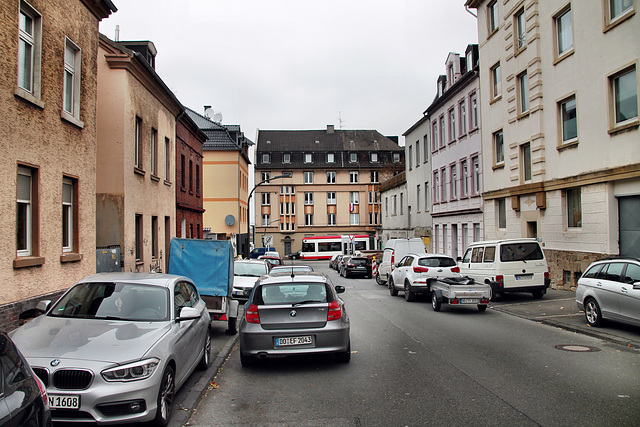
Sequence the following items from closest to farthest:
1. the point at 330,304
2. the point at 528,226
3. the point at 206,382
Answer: the point at 206,382 → the point at 330,304 → the point at 528,226

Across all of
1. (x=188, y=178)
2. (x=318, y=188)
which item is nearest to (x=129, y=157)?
(x=188, y=178)

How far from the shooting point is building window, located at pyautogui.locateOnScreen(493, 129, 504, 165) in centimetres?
2566

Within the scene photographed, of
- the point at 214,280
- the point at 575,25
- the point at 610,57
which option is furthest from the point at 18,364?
the point at 575,25

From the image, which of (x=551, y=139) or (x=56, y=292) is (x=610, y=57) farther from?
(x=56, y=292)

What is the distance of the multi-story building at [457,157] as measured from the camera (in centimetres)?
2953

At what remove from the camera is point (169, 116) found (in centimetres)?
2305

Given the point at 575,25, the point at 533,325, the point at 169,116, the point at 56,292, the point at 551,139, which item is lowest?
the point at 533,325

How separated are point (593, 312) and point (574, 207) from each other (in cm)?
894

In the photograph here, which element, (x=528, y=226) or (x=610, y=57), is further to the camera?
(x=528, y=226)

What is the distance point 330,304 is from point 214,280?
5.13 m

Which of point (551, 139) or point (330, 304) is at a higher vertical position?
point (551, 139)

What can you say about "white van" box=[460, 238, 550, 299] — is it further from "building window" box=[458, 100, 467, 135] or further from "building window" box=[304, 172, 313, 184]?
"building window" box=[304, 172, 313, 184]

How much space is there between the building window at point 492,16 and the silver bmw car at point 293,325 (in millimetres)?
22083

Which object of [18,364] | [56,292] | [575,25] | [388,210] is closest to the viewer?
[18,364]
